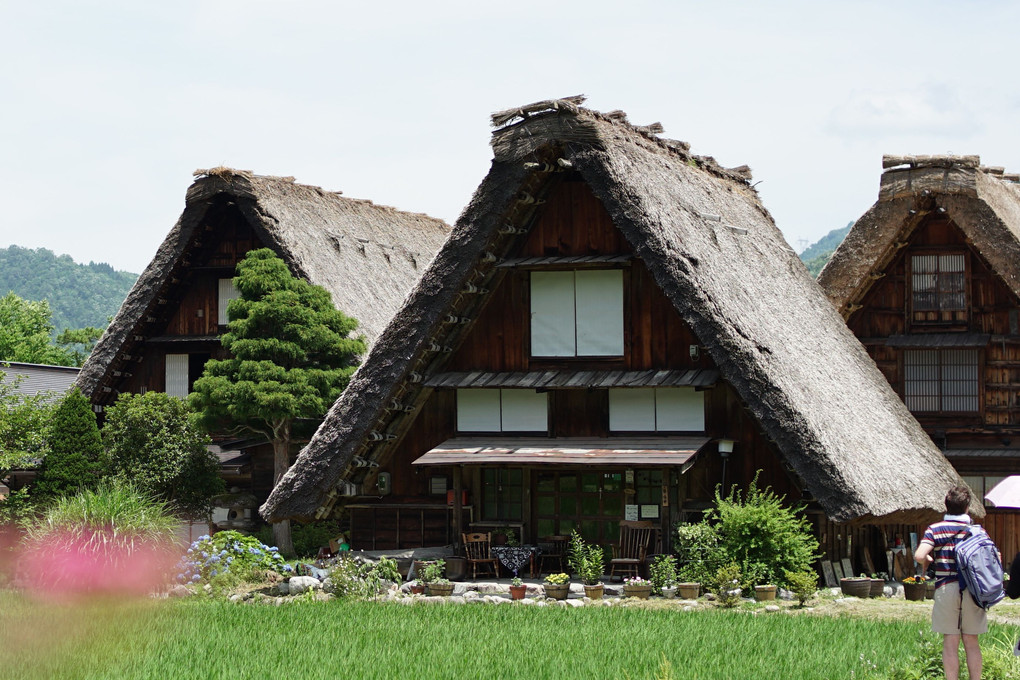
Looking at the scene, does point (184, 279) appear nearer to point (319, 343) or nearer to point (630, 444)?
point (319, 343)

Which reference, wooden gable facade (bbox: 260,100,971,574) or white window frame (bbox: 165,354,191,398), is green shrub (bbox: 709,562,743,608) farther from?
white window frame (bbox: 165,354,191,398)

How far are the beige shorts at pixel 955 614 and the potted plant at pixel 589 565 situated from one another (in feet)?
26.9

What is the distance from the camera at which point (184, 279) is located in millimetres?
31406

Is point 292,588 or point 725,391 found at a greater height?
point 725,391

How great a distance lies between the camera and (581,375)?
21.8 metres

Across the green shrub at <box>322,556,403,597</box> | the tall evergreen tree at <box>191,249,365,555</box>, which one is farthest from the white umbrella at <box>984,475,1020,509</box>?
the tall evergreen tree at <box>191,249,365,555</box>

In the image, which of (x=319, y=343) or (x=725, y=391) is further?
(x=319, y=343)

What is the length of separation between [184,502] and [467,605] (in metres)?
11.1

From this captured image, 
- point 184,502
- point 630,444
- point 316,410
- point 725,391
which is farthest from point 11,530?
point 725,391

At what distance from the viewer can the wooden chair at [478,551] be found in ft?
69.8

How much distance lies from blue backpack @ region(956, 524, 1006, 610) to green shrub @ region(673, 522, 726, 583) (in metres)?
7.98

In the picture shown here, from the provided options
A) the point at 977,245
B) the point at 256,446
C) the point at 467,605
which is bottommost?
the point at 467,605

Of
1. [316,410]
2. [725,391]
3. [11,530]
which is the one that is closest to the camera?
[725,391]

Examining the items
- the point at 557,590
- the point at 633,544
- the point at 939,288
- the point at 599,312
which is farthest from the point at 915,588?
the point at 939,288
